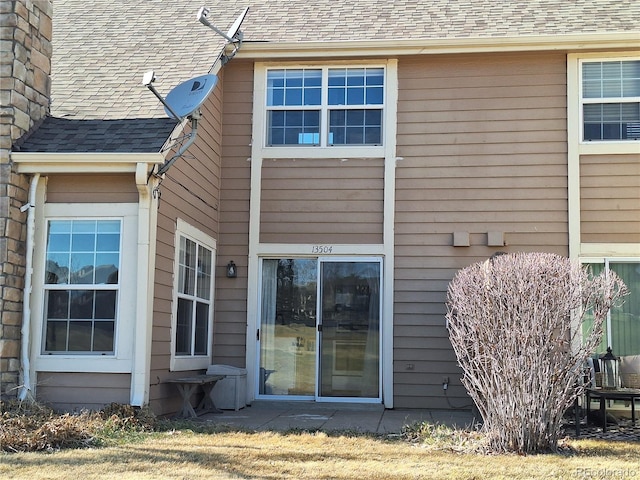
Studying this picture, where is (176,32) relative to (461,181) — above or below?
above

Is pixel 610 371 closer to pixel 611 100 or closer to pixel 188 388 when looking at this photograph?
pixel 611 100

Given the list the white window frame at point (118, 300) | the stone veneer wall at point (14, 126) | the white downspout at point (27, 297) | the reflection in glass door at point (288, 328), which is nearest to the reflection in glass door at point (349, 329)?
the reflection in glass door at point (288, 328)

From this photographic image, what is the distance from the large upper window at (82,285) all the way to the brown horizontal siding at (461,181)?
3.60 m

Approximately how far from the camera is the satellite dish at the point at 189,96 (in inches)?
292

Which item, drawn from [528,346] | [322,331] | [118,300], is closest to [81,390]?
[118,300]

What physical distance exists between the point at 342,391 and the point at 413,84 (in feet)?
13.1

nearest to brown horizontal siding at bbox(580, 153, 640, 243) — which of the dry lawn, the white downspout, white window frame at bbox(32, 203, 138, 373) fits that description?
the dry lawn

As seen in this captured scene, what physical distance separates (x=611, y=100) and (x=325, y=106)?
140 inches

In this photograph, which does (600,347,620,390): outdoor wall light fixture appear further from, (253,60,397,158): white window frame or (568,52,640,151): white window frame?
(253,60,397,158): white window frame

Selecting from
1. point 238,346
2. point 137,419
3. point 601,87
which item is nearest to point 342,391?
point 238,346

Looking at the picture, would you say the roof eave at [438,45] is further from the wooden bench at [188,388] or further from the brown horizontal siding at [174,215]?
the wooden bench at [188,388]

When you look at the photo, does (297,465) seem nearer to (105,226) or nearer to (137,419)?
(137,419)

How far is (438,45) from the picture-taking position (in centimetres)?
945

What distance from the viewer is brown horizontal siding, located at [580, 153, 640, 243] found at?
9.17 meters
